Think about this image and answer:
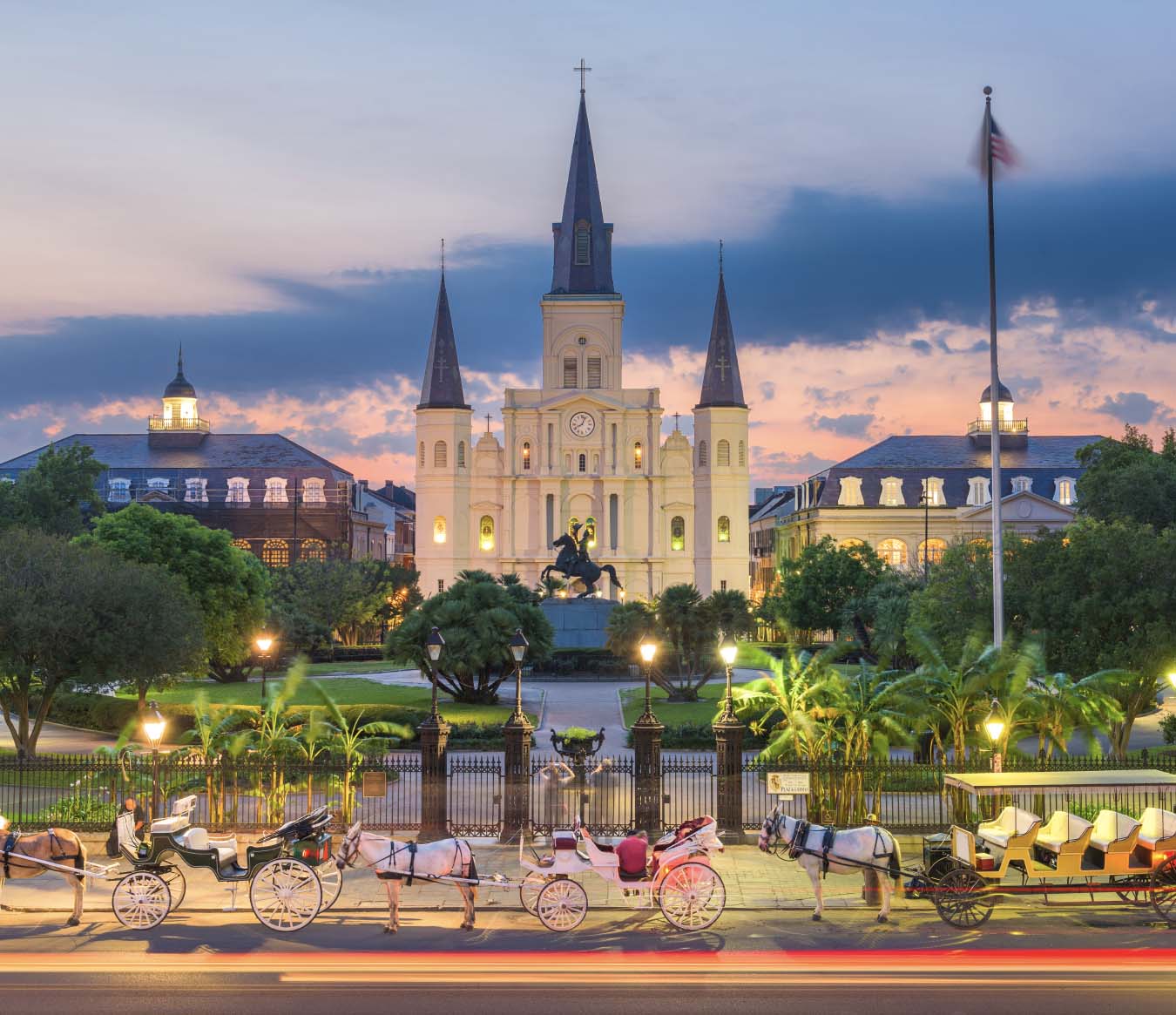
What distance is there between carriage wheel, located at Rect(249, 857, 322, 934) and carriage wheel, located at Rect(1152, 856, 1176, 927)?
10169 millimetres

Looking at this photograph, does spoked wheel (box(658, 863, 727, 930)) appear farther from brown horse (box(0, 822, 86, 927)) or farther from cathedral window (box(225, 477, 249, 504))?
cathedral window (box(225, 477, 249, 504))

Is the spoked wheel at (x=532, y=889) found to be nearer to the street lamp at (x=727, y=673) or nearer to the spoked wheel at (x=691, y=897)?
the spoked wheel at (x=691, y=897)

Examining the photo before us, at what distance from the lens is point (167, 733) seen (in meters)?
38.0

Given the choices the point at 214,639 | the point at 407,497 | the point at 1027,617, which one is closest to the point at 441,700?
the point at 214,639

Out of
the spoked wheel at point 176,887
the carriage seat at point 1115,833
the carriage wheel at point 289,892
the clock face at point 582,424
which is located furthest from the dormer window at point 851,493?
the carriage wheel at point 289,892

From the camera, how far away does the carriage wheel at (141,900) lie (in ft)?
51.6

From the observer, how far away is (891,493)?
99312 millimetres

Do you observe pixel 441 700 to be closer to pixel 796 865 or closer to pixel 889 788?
pixel 889 788

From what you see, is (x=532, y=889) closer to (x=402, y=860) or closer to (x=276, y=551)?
(x=402, y=860)

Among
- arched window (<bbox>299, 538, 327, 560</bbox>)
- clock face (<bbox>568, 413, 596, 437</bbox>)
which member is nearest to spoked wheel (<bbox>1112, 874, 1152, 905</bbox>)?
clock face (<bbox>568, 413, 596, 437</bbox>)

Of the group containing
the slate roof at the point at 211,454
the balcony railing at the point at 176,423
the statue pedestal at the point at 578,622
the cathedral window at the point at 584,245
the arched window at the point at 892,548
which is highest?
the cathedral window at the point at 584,245

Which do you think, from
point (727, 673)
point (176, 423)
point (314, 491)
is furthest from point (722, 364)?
point (727, 673)

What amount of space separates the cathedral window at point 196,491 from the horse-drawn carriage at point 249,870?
9102 centimetres

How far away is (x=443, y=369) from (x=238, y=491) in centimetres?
1970
